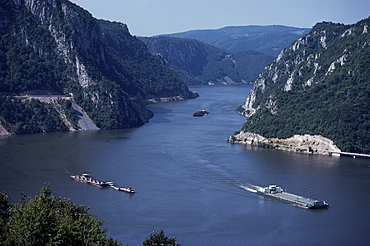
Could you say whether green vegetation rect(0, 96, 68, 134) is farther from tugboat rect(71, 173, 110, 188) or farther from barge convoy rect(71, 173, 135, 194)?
barge convoy rect(71, 173, 135, 194)

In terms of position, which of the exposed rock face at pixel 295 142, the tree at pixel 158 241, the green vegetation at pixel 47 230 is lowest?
the exposed rock face at pixel 295 142

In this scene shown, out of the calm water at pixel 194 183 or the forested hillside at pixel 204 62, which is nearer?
the calm water at pixel 194 183

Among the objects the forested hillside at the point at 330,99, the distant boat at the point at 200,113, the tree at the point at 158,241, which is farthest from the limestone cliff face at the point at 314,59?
the tree at the point at 158,241

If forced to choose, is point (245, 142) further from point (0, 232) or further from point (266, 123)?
point (0, 232)

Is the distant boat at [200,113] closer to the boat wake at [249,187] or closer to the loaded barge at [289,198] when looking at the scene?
the boat wake at [249,187]

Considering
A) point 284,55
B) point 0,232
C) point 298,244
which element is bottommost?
point 298,244

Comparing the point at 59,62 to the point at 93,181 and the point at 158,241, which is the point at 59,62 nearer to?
the point at 93,181

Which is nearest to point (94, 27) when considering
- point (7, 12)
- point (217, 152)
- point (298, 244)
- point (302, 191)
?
point (7, 12)
